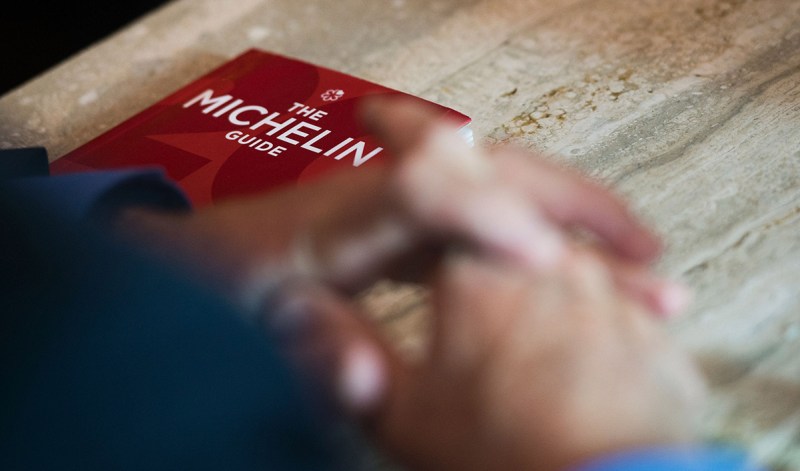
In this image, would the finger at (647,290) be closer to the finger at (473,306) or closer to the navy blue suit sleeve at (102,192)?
the finger at (473,306)

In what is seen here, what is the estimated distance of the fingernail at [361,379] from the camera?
409 mm

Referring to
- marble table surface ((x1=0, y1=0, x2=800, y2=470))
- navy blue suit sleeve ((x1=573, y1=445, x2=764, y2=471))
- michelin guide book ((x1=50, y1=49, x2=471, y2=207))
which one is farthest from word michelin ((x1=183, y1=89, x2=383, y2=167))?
navy blue suit sleeve ((x1=573, y1=445, x2=764, y2=471))

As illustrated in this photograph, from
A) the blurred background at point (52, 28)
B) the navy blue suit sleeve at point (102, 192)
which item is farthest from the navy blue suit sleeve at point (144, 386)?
the blurred background at point (52, 28)

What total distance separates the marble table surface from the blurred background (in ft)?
2.78

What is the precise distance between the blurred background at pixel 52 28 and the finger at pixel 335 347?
Result: 1492mm

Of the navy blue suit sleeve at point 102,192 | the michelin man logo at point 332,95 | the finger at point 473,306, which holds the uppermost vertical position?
the finger at point 473,306

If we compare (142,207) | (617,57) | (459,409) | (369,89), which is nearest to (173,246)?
(142,207)

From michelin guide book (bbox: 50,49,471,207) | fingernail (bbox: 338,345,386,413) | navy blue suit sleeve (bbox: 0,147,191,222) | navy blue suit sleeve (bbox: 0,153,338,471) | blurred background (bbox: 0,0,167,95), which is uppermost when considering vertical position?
fingernail (bbox: 338,345,386,413)

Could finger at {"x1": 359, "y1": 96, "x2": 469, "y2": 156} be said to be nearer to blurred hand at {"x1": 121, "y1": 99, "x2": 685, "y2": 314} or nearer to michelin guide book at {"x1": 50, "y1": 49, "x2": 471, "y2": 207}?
blurred hand at {"x1": 121, "y1": 99, "x2": 685, "y2": 314}

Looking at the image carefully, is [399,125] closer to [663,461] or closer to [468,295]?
[468,295]

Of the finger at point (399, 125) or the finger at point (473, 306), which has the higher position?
the finger at point (399, 125)

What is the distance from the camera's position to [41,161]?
2.25 feet

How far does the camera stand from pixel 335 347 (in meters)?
0.42

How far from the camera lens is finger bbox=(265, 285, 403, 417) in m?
0.41
